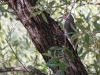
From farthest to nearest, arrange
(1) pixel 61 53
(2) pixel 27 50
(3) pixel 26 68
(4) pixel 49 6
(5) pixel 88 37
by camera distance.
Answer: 1. (2) pixel 27 50
2. (3) pixel 26 68
3. (4) pixel 49 6
4. (1) pixel 61 53
5. (5) pixel 88 37

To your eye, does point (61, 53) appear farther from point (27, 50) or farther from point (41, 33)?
point (27, 50)

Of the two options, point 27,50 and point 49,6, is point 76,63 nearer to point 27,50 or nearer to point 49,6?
point 49,6

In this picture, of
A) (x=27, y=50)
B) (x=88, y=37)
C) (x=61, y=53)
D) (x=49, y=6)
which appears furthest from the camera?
(x=27, y=50)

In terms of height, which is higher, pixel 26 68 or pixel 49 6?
pixel 49 6

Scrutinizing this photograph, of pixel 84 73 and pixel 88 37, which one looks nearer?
pixel 88 37

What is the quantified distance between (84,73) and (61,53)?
1.25 feet

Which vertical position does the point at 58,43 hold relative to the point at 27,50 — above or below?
above

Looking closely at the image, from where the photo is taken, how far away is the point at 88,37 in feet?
2.54

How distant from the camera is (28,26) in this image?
124cm

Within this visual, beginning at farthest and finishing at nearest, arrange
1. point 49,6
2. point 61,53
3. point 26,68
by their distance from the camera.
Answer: point 26,68
point 49,6
point 61,53

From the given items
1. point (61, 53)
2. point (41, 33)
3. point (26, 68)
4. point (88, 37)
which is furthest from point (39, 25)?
point (88, 37)

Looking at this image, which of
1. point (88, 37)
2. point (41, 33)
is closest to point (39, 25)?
point (41, 33)

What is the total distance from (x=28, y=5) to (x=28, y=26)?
0.09 metres

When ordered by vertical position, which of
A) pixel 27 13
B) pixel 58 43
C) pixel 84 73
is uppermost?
pixel 27 13
